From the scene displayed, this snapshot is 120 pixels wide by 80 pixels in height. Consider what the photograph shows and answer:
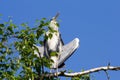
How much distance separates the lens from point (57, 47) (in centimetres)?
1252

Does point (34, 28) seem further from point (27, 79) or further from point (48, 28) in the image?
point (27, 79)

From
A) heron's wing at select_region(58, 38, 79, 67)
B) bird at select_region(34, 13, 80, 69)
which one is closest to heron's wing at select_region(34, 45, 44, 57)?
bird at select_region(34, 13, 80, 69)

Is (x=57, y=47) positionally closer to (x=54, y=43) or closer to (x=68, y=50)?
(x=54, y=43)

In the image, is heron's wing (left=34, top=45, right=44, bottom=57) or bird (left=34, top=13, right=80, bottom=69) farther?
heron's wing (left=34, top=45, right=44, bottom=57)

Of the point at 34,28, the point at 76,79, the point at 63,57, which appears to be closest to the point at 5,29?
the point at 34,28

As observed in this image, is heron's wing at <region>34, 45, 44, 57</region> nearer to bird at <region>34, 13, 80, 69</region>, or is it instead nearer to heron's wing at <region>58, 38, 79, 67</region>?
bird at <region>34, 13, 80, 69</region>

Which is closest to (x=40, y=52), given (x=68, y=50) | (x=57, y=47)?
(x=57, y=47)

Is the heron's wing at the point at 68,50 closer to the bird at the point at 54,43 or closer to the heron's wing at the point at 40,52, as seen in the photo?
the bird at the point at 54,43

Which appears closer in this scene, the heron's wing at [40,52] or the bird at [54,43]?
the bird at [54,43]

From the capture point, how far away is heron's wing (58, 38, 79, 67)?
Answer: 12258mm

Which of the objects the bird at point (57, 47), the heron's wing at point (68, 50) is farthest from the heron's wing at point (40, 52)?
the heron's wing at point (68, 50)

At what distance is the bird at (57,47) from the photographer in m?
12.3

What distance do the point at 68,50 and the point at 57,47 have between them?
0.99ft

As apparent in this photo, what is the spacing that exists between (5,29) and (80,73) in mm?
2055
